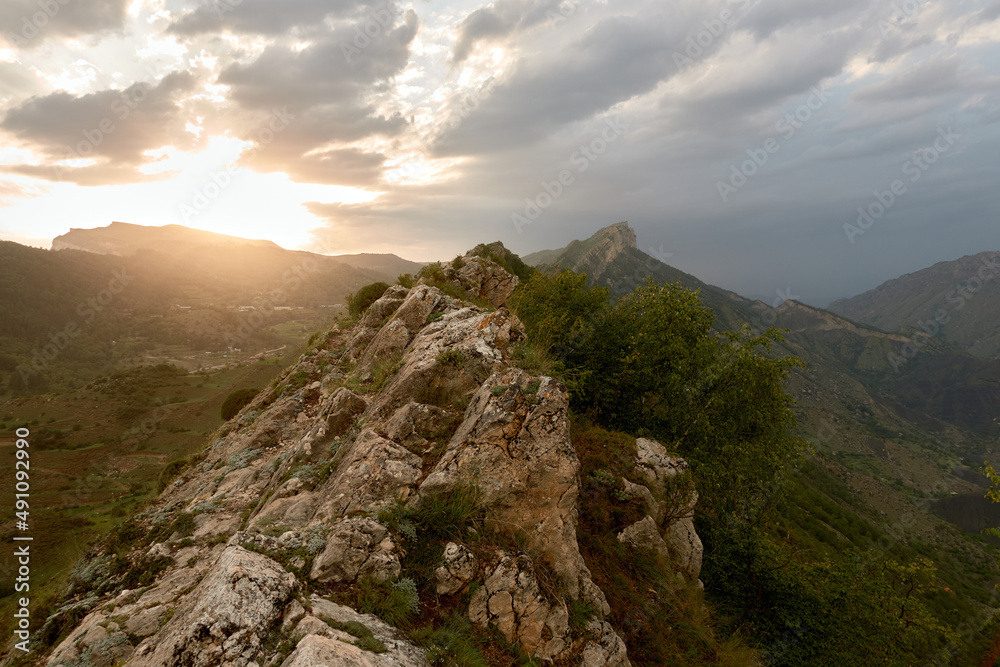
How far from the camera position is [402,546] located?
6793 millimetres

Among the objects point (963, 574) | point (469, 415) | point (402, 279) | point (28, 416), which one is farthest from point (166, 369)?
point (963, 574)

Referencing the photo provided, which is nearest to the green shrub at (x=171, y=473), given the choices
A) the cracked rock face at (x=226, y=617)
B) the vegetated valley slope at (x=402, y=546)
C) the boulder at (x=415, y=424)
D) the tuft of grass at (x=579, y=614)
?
the vegetated valley slope at (x=402, y=546)

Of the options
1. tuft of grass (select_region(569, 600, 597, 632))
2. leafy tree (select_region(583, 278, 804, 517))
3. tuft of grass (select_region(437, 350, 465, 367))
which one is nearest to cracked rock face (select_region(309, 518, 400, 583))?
tuft of grass (select_region(569, 600, 597, 632))

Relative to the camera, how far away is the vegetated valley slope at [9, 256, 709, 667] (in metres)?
5.29

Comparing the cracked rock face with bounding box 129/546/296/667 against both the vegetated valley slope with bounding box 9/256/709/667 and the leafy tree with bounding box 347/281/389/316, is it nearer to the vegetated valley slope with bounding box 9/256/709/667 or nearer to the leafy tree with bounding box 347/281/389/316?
the vegetated valley slope with bounding box 9/256/709/667

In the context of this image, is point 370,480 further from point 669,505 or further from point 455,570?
point 669,505

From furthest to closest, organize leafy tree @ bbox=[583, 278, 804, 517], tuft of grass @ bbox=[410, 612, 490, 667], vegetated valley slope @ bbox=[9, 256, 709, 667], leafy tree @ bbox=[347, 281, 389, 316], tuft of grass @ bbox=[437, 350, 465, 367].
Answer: leafy tree @ bbox=[347, 281, 389, 316] < leafy tree @ bbox=[583, 278, 804, 517] < tuft of grass @ bbox=[437, 350, 465, 367] < tuft of grass @ bbox=[410, 612, 490, 667] < vegetated valley slope @ bbox=[9, 256, 709, 667]

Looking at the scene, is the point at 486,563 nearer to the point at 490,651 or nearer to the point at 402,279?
the point at 490,651

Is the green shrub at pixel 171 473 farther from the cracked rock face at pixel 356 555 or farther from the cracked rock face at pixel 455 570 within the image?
the cracked rock face at pixel 455 570

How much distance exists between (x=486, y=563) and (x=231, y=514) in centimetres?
854

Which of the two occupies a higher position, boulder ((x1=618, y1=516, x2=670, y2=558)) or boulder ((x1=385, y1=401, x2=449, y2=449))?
boulder ((x1=385, y1=401, x2=449, y2=449))

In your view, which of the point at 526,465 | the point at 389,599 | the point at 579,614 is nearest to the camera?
the point at 389,599

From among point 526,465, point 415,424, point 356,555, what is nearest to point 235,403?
point 415,424

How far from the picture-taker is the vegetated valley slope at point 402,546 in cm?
529
